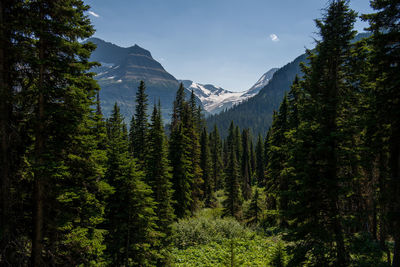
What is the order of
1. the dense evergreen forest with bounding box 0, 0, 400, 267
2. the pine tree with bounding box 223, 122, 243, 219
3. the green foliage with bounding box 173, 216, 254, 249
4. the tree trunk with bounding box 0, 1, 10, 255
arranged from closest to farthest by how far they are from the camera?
the tree trunk with bounding box 0, 1, 10, 255
the dense evergreen forest with bounding box 0, 0, 400, 267
the green foliage with bounding box 173, 216, 254, 249
the pine tree with bounding box 223, 122, 243, 219

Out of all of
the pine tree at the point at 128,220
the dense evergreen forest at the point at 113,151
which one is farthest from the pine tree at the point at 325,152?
the pine tree at the point at 128,220

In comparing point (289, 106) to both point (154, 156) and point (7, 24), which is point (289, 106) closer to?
point (154, 156)

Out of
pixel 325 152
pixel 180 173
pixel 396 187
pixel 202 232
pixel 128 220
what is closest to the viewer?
pixel 396 187

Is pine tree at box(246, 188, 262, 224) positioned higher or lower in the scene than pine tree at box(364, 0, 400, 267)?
lower

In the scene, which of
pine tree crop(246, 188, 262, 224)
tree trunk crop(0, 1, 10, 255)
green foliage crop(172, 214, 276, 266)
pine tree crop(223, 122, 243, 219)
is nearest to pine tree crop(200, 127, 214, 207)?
pine tree crop(223, 122, 243, 219)

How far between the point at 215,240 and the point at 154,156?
1156 centimetres

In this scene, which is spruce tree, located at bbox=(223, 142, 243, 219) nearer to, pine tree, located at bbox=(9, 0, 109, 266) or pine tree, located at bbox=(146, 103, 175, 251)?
pine tree, located at bbox=(146, 103, 175, 251)

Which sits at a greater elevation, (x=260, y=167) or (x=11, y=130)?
(x=11, y=130)

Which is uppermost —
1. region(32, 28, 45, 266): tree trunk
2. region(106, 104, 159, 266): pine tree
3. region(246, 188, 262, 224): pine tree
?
region(32, 28, 45, 266): tree trunk

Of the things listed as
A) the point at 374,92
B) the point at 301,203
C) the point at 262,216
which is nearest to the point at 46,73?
the point at 301,203

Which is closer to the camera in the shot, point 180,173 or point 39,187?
point 39,187

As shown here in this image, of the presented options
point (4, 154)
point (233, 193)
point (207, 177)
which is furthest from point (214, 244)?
point (207, 177)

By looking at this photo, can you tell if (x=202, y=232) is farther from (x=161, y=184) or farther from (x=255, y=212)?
(x=255, y=212)

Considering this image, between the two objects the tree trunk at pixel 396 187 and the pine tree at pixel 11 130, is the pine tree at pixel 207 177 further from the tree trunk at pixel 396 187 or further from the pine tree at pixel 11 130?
the pine tree at pixel 11 130
